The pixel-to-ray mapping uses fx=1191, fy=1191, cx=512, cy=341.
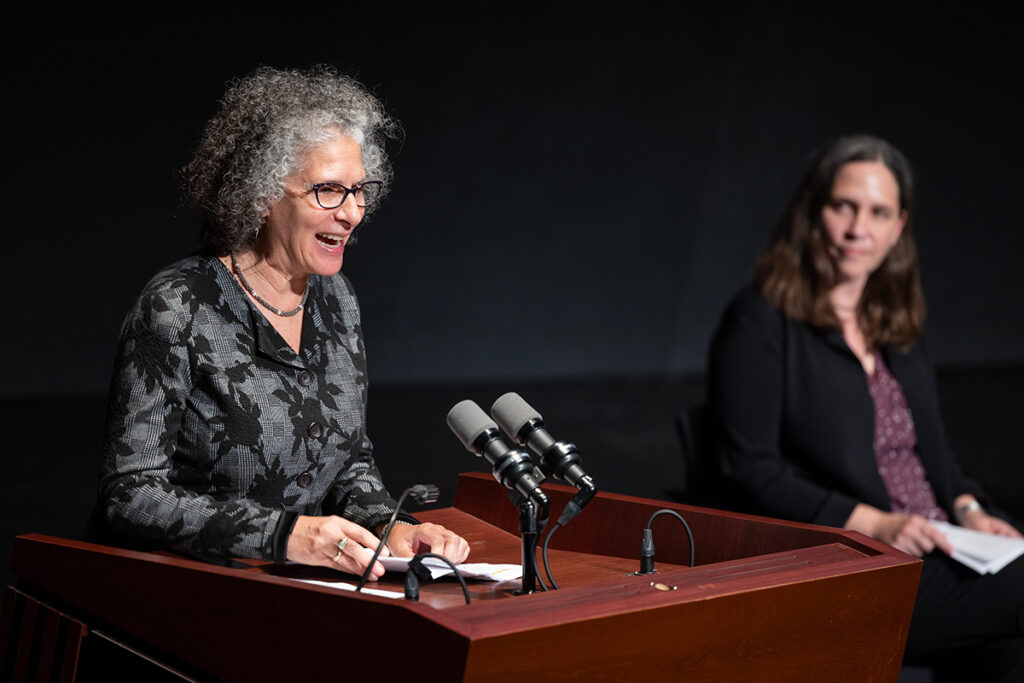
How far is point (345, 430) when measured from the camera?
Result: 2.09 meters

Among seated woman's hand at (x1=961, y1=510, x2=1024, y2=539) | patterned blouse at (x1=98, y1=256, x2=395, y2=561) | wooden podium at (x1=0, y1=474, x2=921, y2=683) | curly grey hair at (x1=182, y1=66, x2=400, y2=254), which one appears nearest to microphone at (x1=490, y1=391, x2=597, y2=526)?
wooden podium at (x1=0, y1=474, x2=921, y2=683)

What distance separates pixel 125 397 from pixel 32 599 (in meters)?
0.33

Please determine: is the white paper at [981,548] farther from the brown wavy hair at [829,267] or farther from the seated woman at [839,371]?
the brown wavy hair at [829,267]

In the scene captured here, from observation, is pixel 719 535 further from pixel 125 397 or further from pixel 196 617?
pixel 125 397

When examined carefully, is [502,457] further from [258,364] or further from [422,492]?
[258,364]

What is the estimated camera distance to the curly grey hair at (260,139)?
77.1 inches

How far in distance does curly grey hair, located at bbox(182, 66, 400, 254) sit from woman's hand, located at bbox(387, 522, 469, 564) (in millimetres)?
566

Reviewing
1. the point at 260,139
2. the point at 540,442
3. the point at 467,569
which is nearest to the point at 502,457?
the point at 540,442

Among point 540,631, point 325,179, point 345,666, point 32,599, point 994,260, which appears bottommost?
point 32,599

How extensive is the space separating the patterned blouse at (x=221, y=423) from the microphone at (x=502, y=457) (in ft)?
1.03

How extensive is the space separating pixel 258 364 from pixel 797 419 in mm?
1532

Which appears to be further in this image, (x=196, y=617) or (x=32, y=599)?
(x=32, y=599)

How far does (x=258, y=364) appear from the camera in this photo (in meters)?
1.97

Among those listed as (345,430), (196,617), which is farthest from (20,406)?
(196,617)
